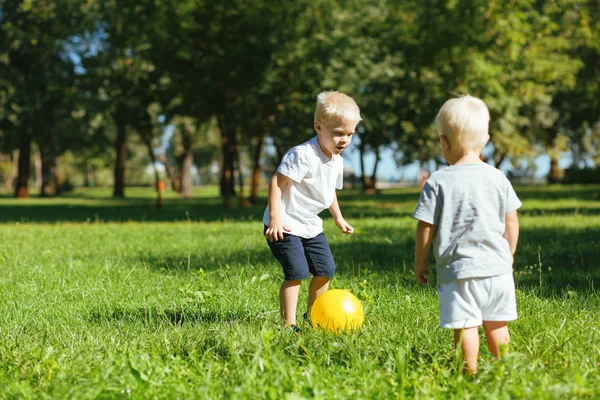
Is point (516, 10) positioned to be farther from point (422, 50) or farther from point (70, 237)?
point (70, 237)

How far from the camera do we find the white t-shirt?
477cm

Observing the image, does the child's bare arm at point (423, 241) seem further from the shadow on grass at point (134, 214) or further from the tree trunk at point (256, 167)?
the tree trunk at point (256, 167)

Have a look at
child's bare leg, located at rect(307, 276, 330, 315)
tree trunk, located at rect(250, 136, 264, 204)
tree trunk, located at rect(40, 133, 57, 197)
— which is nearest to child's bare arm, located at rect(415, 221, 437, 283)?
child's bare leg, located at rect(307, 276, 330, 315)

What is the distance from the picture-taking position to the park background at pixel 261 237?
3467 millimetres

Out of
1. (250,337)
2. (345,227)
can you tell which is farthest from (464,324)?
(345,227)

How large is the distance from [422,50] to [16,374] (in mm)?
20004

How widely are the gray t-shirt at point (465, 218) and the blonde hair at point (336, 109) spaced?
1.27 meters

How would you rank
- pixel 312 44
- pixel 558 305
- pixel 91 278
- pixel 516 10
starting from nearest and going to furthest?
pixel 558 305
pixel 91 278
pixel 312 44
pixel 516 10

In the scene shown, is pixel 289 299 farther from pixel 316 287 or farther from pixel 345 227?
pixel 345 227

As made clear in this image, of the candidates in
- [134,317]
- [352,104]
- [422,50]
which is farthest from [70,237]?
[422,50]

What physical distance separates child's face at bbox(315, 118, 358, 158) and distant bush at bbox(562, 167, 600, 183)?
41868 mm

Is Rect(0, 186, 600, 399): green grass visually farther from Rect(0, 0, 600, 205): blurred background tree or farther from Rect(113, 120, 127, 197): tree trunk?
Rect(113, 120, 127, 197): tree trunk

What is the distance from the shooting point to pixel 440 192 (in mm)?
3443

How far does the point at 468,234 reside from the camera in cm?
344
